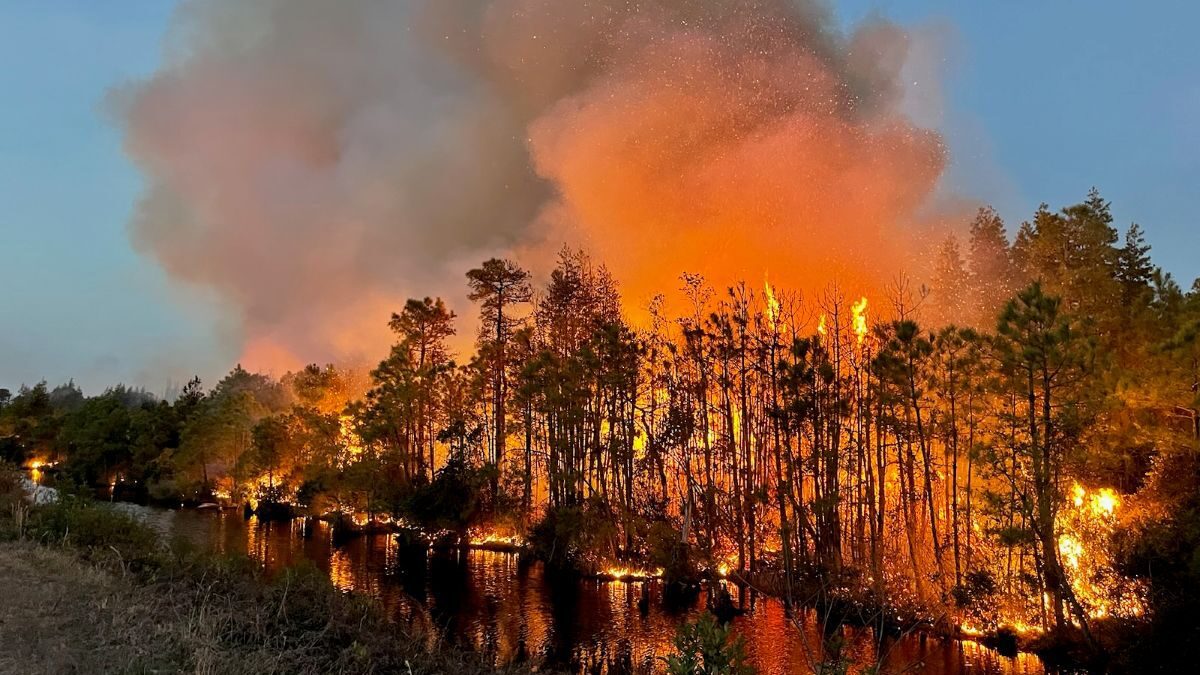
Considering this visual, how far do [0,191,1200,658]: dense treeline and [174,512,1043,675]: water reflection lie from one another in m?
1.86

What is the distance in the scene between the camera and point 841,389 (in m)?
28.6

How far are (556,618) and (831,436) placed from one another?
13.2 m

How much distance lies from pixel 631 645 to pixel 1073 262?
24.8 meters

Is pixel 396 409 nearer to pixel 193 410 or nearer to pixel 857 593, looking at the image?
pixel 857 593

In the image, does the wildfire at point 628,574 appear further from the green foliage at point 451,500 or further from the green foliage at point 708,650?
the green foliage at point 708,650

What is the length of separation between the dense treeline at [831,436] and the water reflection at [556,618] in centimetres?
186

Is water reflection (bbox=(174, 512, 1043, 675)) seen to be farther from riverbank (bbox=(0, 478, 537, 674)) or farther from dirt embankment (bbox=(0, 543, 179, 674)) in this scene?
dirt embankment (bbox=(0, 543, 179, 674))

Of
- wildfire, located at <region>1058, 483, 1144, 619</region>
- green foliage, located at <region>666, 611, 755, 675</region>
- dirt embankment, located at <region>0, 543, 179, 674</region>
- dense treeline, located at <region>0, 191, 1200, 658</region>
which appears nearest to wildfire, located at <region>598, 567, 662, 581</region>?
dense treeline, located at <region>0, 191, 1200, 658</region>

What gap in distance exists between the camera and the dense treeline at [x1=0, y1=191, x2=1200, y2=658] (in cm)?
1983

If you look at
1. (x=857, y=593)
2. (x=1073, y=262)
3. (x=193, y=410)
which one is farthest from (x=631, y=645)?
(x=193, y=410)

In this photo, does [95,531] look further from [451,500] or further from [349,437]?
[349,437]

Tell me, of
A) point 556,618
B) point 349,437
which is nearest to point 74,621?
point 556,618

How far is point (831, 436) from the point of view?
28.5 metres

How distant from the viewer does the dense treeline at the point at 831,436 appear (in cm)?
1983
